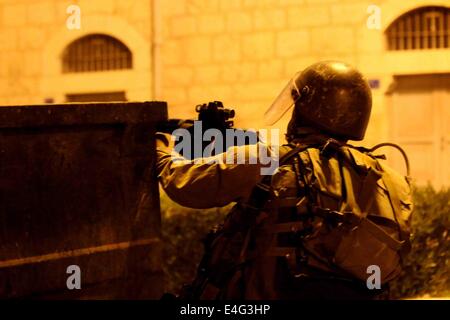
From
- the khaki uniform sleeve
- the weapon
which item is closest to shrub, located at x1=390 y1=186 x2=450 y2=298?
the weapon

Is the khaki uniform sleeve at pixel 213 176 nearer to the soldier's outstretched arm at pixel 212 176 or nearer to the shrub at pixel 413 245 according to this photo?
the soldier's outstretched arm at pixel 212 176

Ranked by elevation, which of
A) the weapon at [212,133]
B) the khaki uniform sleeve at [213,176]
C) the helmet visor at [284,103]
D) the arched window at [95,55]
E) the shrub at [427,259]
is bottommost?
the shrub at [427,259]

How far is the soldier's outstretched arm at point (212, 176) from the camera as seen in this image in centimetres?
280

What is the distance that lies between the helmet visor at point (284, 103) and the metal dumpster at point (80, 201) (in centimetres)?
63

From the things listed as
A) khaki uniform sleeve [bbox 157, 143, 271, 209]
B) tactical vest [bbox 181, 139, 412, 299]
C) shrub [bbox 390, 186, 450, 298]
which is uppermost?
khaki uniform sleeve [bbox 157, 143, 271, 209]

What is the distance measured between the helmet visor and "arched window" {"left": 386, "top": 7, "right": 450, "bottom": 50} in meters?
7.23

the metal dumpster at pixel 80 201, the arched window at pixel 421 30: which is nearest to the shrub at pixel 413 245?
the metal dumpster at pixel 80 201

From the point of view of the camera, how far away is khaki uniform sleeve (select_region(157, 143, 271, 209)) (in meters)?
2.81

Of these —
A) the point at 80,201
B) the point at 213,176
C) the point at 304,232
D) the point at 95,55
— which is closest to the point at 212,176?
the point at 213,176

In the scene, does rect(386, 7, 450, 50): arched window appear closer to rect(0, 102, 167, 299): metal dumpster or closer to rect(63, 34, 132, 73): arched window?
rect(63, 34, 132, 73): arched window

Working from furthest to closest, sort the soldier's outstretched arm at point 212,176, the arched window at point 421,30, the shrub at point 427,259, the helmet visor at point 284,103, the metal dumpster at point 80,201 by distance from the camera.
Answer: the arched window at point 421,30, the shrub at point 427,259, the helmet visor at point 284,103, the soldier's outstretched arm at point 212,176, the metal dumpster at point 80,201

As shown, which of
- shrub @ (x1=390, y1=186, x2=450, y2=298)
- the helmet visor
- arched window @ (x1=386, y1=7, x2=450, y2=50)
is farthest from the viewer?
arched window @ (x1=386, y1=7, x2=450, y2=50)

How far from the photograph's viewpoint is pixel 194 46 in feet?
34.8
